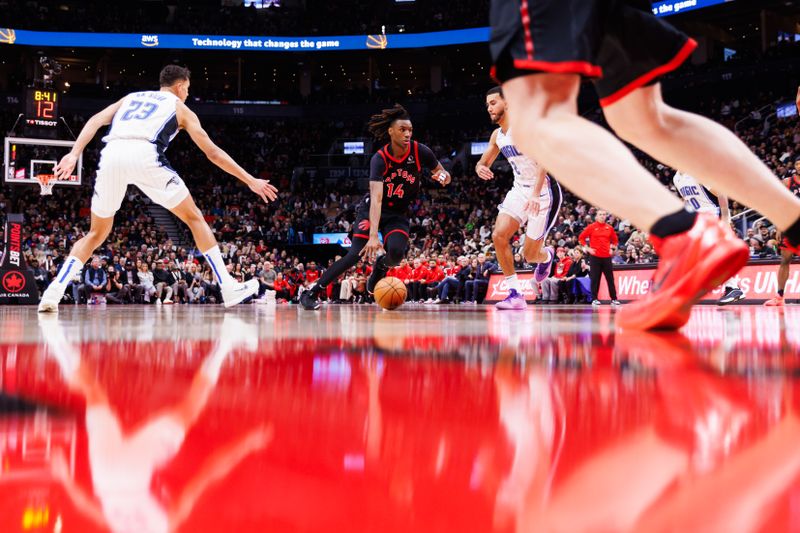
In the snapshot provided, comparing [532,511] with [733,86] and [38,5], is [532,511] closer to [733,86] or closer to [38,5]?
[733,86]

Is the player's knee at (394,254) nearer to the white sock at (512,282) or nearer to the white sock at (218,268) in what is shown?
the white sock at (512,282)

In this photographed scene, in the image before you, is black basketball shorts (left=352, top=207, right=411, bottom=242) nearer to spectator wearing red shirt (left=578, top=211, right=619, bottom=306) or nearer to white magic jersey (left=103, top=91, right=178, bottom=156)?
white magic jersey (left=103, top=91, right=178, bottom=156)

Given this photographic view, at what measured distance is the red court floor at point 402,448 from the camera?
1.43 ft

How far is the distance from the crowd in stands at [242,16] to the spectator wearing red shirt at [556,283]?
15861 mm

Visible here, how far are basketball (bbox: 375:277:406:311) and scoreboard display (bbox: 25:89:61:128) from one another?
13472mm

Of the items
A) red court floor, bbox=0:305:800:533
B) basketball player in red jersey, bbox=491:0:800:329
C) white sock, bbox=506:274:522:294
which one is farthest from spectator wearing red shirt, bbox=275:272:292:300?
red court floor, bbox=0:305:800:533

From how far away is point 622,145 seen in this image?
1.65 metres

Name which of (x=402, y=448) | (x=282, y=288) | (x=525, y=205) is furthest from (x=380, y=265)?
(x=282, y=288)

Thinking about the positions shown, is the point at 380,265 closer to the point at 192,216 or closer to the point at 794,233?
the point at 192,216

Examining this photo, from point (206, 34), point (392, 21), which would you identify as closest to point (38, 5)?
point (206, 34)

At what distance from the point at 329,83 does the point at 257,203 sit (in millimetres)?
8702

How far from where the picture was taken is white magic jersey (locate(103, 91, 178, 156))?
465 centimetres

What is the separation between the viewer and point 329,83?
31.8m

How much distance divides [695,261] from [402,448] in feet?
3.66
